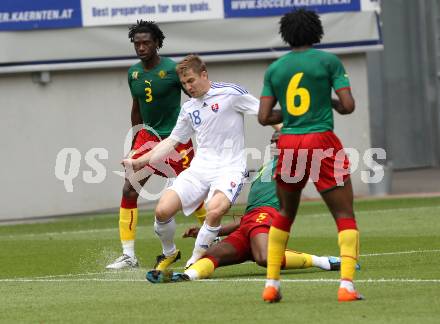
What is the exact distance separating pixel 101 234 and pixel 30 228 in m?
2.38

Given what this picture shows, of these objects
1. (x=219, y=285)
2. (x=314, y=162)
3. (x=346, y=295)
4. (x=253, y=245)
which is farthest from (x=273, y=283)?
(x=253, y=245)

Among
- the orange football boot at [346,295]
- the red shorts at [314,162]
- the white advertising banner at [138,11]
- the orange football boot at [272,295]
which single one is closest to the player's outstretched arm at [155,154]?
the red shorts at [314,162]

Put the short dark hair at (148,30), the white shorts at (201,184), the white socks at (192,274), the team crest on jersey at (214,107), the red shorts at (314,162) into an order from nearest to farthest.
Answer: the red shorts at (314,162)
the white socks at (192,274)
the white shorts at (201,184)
the team crest on jersey at (214,107)
the short dark hair at (148,30)

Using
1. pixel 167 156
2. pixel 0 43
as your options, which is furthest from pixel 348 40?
pixel 167 156

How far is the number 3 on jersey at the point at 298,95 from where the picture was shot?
9.65 meters

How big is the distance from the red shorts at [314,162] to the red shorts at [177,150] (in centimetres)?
424

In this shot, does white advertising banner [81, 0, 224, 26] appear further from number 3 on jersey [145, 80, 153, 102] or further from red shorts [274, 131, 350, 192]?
red shorts [274, 131, 350, 192]

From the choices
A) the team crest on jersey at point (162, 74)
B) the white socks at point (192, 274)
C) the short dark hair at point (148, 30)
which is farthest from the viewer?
the team crest on jersey at point (162, 74)

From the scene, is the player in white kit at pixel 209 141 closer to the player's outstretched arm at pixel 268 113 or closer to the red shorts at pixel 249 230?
the red shorts at pixel 249 230

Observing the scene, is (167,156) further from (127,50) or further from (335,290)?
(127,50)

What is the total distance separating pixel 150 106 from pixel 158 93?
172 mm

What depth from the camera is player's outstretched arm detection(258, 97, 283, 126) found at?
9.74 m

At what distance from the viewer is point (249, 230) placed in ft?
39.4

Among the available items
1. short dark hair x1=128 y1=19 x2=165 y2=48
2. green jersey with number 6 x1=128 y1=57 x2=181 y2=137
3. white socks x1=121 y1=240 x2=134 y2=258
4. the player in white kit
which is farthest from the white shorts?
short dark hair x1=128 y1=19 x2=165 y2=48
